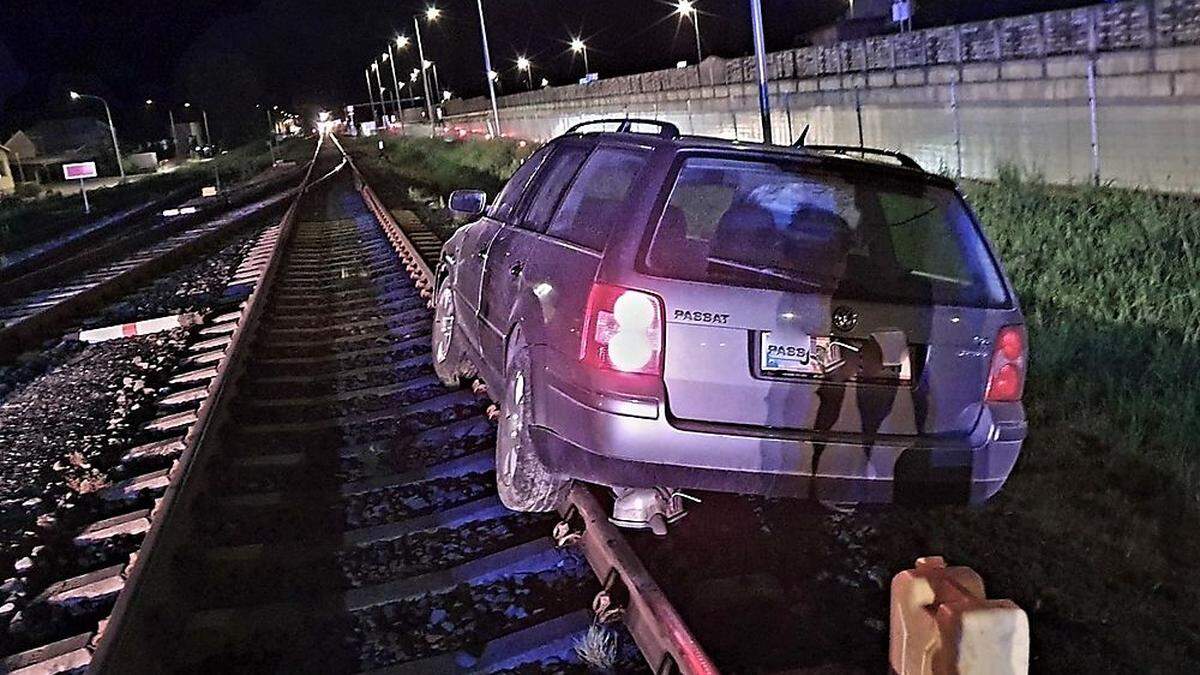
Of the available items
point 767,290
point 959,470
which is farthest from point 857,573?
point 767,290

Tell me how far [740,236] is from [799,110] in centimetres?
2057

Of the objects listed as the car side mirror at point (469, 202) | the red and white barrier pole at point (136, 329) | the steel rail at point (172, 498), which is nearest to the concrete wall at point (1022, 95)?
the car side mirror at point (469, 202)

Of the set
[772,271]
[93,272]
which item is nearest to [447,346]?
[772,271]

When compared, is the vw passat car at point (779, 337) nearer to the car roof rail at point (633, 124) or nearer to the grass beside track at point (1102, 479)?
the car roof rail at point (633, 124)

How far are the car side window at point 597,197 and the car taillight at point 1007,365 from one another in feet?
5.30

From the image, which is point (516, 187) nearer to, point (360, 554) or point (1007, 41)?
point (360, 554)

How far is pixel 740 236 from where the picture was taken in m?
4.36

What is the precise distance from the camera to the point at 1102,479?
213 inches

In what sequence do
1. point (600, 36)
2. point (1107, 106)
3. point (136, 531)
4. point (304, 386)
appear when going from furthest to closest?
1. point (600, 36)
2. point (1107, 106)
3. point (304, 386)
4. point (136, 531)

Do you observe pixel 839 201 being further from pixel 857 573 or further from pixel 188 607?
pixel 188 607

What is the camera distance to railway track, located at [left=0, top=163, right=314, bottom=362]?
1247cm

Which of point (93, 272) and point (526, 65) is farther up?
point (526, 65)

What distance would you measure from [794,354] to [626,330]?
640mm

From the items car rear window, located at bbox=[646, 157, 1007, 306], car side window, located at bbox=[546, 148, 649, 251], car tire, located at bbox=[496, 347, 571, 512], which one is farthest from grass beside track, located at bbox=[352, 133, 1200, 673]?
car side window, located at bbox=[546, 148, 649, 251]
